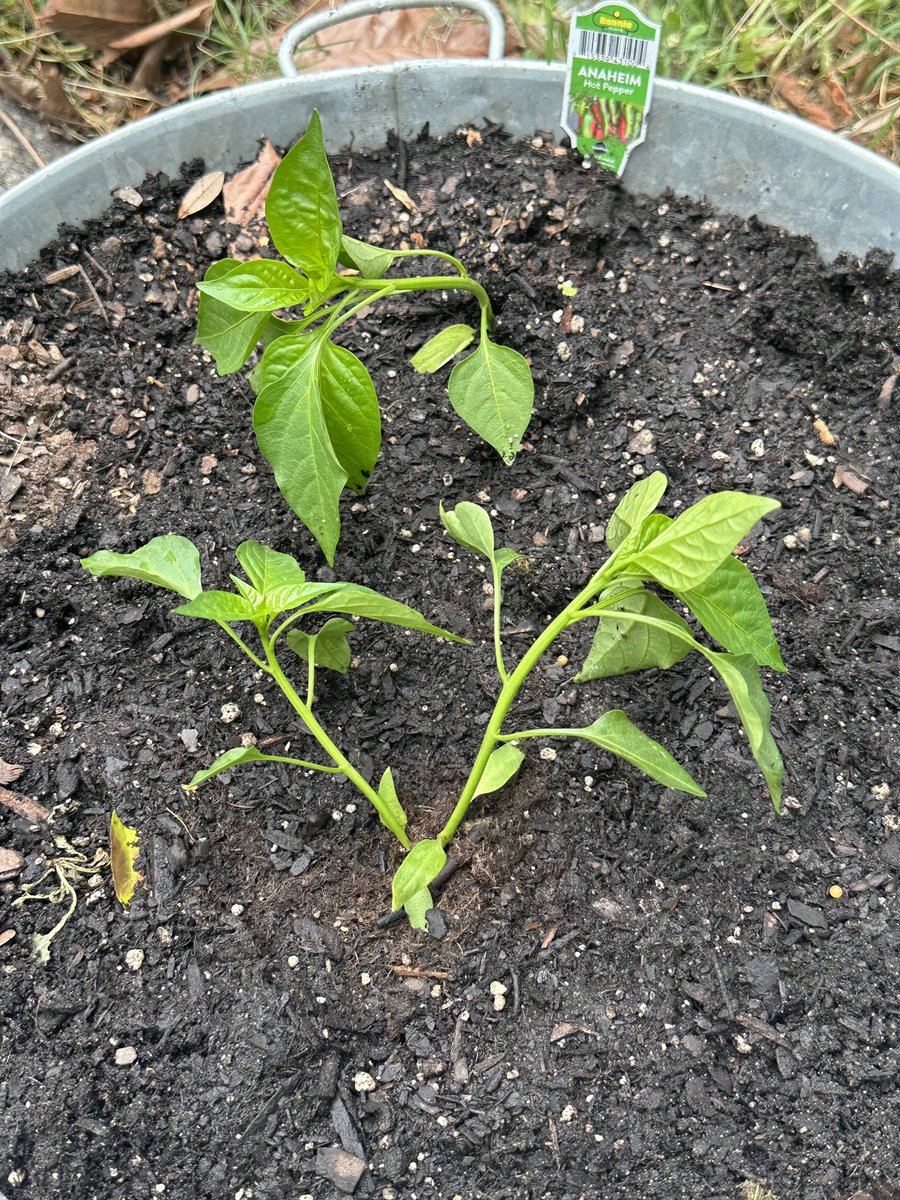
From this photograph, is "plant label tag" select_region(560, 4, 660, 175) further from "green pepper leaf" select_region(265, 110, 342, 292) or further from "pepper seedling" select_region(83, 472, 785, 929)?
"pepper seedling" select_region(83, 472, 785, 929)

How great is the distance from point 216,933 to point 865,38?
2446 mm

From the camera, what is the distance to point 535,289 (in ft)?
5.45

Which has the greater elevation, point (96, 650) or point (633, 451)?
point (633, 451)

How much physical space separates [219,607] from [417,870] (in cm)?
38

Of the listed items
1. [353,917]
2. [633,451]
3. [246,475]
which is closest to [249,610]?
[353,917]

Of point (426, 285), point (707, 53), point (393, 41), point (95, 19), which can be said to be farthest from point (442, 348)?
point (95, 19)

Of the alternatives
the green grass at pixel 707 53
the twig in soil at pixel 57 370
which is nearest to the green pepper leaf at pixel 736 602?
the twig in soil at pixel 57 370

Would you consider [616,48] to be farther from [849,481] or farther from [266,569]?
[266,569]

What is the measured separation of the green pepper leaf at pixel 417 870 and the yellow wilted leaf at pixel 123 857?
0.35 meters

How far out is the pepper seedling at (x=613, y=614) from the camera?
895mm

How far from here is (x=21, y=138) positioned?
89.4 inches

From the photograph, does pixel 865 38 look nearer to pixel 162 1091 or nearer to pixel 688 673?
pixel 688 673

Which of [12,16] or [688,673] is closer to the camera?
[688,673]

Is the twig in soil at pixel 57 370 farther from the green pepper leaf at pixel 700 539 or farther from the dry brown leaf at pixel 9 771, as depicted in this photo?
the green pepper leaf at pixel 700 539
